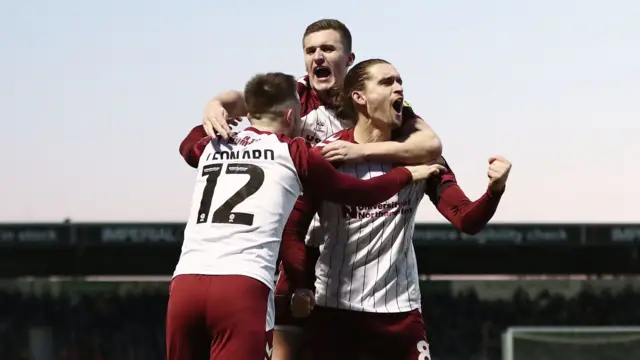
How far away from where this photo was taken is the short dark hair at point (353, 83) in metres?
5.12

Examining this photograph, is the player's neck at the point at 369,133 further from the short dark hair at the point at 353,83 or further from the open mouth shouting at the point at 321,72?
the open mouth shouting at the point at 321,72

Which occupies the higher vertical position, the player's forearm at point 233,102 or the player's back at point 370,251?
the player's forearm at point 233,102

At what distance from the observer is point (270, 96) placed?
4.66 meters

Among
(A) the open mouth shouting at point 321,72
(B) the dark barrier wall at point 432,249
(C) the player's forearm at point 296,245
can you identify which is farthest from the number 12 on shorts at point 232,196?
(B) the dark barrier wall at point 432,249

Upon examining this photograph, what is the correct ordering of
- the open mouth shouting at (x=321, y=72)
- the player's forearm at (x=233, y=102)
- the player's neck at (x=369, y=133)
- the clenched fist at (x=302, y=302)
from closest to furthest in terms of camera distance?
1. the clenched fist at (x=302, y=302)
2. the player's neck at (x=369, y=133)
3. the player's forearm at (x=233, y=102)
4. the open mouth shouting at (x=321, y=72)

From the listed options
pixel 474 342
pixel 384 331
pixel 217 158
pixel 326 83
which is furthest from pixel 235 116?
pixel 474 342

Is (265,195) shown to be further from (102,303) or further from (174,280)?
(102,303)

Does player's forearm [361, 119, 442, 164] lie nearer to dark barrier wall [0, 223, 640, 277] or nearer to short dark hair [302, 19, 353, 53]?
short dark hair [302, 19, 353, 53]

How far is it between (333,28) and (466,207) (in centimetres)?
134

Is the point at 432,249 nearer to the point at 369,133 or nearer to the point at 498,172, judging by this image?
the point at 369,133

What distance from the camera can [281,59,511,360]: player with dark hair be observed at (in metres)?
5.06

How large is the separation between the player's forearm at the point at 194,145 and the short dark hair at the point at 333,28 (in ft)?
3.08

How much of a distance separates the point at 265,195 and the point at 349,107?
1.02 m

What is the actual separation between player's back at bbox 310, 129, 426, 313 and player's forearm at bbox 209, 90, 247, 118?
709mm
